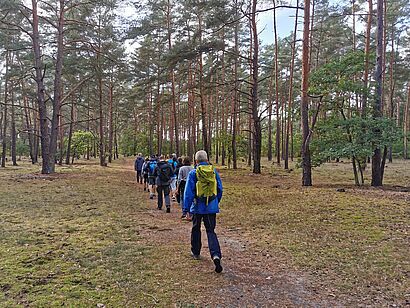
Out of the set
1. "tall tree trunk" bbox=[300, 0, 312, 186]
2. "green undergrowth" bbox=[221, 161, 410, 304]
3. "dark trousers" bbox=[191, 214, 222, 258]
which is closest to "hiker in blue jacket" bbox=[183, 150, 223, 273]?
"dark trousers" bbox=[191, 214, 222, 258]

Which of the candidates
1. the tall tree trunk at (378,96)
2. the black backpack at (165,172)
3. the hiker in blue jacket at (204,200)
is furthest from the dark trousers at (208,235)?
the tall tree trunk at (378,96)

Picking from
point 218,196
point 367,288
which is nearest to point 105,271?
point 218,196

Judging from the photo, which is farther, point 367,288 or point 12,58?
point 12,58

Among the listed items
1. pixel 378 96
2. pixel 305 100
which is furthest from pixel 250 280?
pixel 378 96

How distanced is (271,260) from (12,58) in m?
31.3

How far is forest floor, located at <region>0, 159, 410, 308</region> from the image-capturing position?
3.93m

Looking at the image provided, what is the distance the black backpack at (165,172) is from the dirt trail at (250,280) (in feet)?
8.25

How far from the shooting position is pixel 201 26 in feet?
75.5

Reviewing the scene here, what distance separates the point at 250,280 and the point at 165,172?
16.7ft

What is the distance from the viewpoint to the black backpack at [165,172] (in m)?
9.02

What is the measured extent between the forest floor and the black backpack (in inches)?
38.7

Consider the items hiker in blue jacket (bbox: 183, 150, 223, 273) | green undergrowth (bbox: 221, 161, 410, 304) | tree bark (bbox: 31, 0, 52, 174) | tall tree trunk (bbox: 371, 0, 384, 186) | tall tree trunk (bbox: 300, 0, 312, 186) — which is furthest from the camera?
tree bark (bbox: 31, 0, 52, 174)

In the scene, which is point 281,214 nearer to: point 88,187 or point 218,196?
point 218,196

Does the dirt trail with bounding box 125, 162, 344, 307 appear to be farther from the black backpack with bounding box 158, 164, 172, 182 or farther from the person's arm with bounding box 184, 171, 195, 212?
the black backpack with bounding box 158, 164, 172, 182
